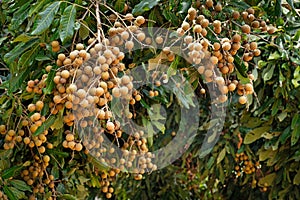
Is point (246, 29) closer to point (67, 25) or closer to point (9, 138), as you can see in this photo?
point (67, 25)

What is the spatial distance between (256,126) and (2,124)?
105cm

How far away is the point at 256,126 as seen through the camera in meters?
2.01

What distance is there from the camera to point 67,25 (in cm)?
92

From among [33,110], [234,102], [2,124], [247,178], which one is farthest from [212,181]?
[33,110]

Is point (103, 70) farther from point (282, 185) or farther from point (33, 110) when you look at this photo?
point (282, 185)

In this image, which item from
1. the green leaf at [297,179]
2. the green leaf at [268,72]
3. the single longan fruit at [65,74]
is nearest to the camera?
the single longan fruit at [65,74]

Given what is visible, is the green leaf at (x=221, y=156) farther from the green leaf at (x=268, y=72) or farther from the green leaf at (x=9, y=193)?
the green leaf at (x=9, y=193)

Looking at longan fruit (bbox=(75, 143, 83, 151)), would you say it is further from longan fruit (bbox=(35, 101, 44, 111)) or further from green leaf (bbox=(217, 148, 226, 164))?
green leaf (bbox=(217, 148, 226, 164))

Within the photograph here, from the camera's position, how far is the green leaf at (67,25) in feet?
3.00

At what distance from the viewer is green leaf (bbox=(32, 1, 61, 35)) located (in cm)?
94

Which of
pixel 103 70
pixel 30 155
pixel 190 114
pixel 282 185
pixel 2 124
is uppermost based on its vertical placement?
pixel 103 70

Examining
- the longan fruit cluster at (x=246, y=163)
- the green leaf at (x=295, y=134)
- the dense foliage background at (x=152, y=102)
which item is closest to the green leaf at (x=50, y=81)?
the dense foliage background at (x=152, y=102)

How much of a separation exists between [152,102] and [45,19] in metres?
0.60

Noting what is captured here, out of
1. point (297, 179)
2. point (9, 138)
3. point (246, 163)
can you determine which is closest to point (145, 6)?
point (9, 138)
